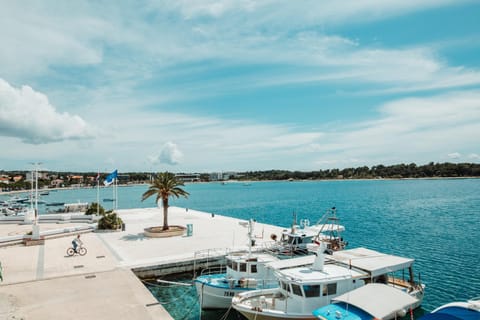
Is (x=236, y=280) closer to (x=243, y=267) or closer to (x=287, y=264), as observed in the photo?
(x=243, y=267)

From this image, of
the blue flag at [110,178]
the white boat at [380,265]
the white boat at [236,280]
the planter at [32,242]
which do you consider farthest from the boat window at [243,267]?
the blue flag at [110,178]

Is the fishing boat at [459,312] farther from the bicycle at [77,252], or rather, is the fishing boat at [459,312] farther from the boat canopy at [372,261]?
the bicycle at [77,252]

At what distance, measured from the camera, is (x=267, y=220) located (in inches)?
2420

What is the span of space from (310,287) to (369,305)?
2887 mm

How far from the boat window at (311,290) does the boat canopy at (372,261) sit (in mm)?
3343

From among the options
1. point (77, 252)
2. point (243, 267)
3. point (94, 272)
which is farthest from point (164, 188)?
point (243, 267)

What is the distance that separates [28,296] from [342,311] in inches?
606

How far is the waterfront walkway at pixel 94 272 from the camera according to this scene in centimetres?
1519

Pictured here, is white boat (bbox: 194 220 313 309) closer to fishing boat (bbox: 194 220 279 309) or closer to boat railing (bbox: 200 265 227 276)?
fishing boat (bbox: 194 220 279 309)

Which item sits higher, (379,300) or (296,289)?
(379,300)

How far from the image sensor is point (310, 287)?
1569 cm

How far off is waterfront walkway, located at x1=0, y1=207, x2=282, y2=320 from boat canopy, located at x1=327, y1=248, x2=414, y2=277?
1031 centimetres

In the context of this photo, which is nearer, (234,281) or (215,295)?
(215,295)

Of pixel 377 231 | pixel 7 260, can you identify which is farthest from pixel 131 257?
pixel 377 231
